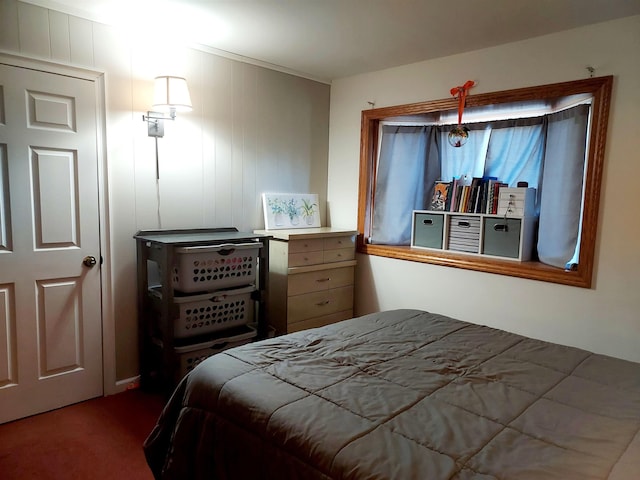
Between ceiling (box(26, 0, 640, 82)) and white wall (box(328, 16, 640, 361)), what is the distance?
12 cm

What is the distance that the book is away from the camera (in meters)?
3.48

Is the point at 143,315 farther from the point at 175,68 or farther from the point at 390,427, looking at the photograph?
the point at 390,427

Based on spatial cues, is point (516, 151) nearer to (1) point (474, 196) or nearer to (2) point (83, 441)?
(1) point (474, 196)

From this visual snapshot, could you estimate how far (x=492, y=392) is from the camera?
144 centimetres

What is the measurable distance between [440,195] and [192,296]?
2.08 m

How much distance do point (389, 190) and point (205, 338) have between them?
193cm

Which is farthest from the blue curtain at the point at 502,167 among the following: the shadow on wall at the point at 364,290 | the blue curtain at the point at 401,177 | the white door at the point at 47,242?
the white door at the point at 47,242

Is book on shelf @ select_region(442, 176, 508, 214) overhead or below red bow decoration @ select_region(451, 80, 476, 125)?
below

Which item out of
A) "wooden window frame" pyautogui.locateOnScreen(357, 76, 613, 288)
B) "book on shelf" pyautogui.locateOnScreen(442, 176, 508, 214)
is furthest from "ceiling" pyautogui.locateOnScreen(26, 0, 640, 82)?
"book on shelf" pyautogui.locateOnScreen(442, 176, 508, 214)

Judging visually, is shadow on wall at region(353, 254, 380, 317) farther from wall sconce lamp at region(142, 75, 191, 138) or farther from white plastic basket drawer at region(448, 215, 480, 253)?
wall sconce lamp at region(142, 75, 191, 138)

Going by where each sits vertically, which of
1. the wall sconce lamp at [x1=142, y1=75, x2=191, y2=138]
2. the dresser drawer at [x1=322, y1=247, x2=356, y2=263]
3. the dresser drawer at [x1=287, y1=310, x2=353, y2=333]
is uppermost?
the wall sconce lamp at [x1=142, y1=75, x2=191, y2=138]

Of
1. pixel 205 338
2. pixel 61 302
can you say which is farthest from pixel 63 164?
pixel 205 338

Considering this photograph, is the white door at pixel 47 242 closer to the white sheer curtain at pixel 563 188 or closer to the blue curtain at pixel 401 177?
the blue curtain at pixel 401 177

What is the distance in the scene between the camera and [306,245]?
3.22 m
